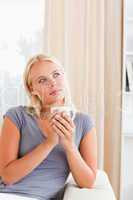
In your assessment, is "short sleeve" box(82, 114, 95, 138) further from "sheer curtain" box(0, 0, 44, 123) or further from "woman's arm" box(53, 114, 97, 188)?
"sheer curtain" box(0, 0, 44, 123)

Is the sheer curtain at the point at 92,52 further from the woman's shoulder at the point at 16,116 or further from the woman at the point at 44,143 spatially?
the woman's shoulder at the point at 16,116

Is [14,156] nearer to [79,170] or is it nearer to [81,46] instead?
[79,170]

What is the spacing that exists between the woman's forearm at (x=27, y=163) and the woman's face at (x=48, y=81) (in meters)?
0.20

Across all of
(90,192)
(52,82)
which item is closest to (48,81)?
(52,82)

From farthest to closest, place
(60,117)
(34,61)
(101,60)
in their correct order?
(101,60), (34,61), (60,117)

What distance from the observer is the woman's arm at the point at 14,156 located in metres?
1.71

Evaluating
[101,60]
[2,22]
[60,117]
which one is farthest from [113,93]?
[60,117]

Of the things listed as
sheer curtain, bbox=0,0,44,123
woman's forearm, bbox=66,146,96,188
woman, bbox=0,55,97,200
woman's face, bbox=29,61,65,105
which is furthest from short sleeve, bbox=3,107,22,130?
sheer curtain, bbox=0,0,44,123

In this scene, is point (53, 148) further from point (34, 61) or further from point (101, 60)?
point (101, 60)

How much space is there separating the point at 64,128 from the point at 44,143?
0.34 feet

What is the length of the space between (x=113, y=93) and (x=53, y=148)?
1.28 meters

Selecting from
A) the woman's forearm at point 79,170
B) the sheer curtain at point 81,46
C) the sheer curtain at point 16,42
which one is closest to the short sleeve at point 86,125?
the woman's forearm at point 79,170

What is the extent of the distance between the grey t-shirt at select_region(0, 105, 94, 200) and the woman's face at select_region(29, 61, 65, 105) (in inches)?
4.8

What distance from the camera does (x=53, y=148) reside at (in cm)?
179
